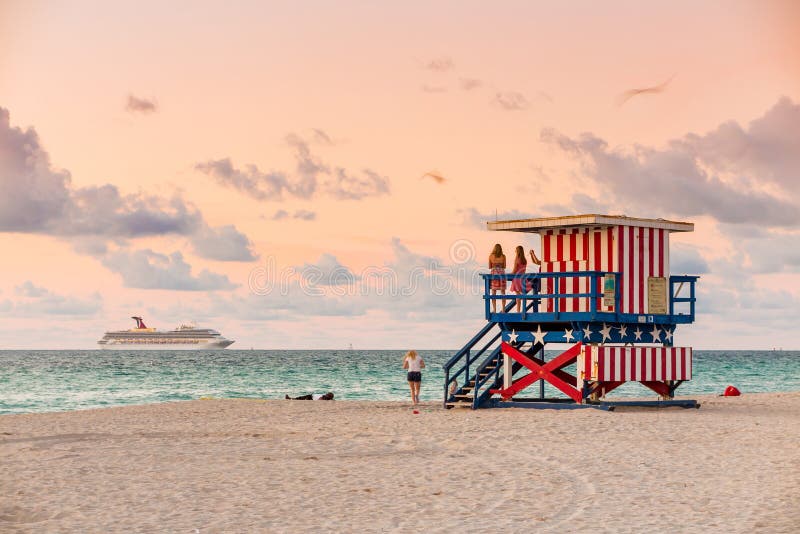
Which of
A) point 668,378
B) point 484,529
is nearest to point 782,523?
point 484,529

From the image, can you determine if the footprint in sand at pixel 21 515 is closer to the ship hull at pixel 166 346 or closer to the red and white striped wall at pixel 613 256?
the red and white striped wall at pixel 613 256

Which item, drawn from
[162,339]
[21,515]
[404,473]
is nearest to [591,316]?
[404,473]

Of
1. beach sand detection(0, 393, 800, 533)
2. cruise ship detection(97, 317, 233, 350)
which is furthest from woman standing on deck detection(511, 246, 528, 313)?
cruise ship detection(97, 317, 233, 350)

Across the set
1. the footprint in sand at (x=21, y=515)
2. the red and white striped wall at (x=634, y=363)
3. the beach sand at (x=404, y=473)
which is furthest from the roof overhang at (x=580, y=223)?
the footprint in sand at (x=21, y=515)

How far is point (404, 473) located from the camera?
13.8 metres

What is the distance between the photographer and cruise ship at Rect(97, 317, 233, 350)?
193375 millimetres

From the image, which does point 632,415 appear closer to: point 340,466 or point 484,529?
point 340,466

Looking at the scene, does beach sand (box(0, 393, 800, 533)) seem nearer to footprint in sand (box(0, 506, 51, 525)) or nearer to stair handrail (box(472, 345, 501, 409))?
footprint in sand (box(0, 506, 51, 525))

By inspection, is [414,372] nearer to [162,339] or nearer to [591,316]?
Answer: [591,316]

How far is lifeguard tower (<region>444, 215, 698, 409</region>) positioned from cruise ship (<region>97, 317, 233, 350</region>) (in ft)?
571

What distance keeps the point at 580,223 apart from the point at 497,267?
2.64m

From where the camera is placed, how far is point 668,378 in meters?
25.2

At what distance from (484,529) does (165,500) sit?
3.98 m

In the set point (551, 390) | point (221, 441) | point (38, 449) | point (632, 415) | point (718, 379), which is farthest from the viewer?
point (718, 379)
